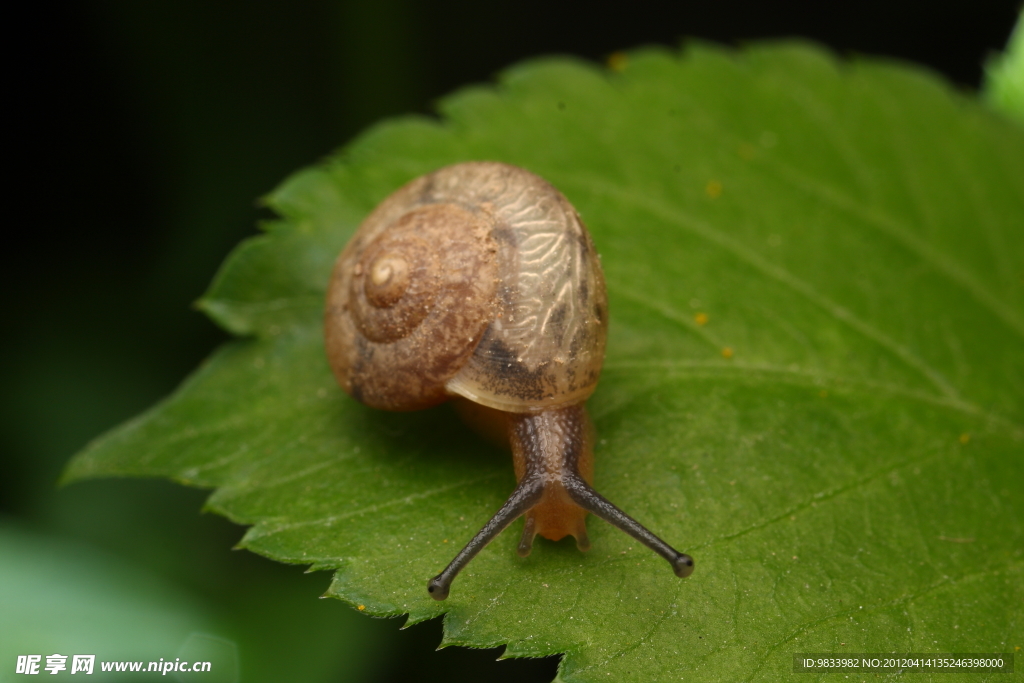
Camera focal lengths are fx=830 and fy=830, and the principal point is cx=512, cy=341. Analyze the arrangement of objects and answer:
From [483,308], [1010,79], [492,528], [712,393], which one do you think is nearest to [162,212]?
[483,308]

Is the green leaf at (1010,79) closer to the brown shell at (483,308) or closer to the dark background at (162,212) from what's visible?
the dark background at (162,212)

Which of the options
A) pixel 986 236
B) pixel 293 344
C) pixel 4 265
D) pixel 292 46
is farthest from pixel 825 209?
pixel 4 265

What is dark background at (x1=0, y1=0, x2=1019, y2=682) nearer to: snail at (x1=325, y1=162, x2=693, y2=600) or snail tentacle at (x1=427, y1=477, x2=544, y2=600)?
snail tentacle at (x1=427, y1=477, x2=544, y2=600)

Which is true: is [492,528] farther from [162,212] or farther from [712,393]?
[162,212]

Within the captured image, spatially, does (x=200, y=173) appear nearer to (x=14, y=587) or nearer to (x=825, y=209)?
(x=14, y=587)

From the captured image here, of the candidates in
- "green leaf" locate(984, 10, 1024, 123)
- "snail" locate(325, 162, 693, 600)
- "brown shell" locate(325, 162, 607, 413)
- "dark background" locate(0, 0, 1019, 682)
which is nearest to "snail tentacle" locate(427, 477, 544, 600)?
"snail" locate(325, 162, 693, 600)

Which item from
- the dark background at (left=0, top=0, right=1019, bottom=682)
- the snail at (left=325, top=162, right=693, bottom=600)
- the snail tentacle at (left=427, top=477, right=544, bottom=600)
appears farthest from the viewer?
the dark background at (left=0, top=0, right=1019, bottom=682)

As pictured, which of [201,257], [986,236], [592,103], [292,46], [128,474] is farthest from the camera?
[292,46]
